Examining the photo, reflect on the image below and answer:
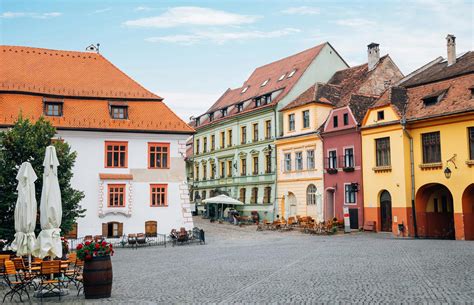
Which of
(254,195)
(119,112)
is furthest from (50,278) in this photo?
(254,195)

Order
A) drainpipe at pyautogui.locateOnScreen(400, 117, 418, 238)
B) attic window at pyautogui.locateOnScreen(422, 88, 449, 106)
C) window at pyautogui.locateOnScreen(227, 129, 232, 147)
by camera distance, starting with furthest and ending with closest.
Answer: window at pyautogui.locateOnScreen(227, 129, 232, 147) → drainpipe at pyautogui.locateOnScreen(400, 117, 418, 238) → attic window at pyautogui.locateOnScreen(422, 88, 449, 106)

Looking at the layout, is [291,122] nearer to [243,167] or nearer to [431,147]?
[243,167]

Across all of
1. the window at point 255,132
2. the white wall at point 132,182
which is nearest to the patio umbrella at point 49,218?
the white wall at point 132,182

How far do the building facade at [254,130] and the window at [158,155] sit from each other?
1521cm

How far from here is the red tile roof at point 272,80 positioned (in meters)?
49.2

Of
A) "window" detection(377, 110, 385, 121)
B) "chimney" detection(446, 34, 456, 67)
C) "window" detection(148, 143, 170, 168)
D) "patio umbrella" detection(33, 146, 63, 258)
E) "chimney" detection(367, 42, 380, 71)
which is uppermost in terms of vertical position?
"chimney" detection(367, 42, 380, 71)

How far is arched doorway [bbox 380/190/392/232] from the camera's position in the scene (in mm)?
36250

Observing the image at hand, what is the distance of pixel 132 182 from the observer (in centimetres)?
3331

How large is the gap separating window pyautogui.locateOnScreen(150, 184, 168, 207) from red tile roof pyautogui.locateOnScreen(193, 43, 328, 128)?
17.3 metres

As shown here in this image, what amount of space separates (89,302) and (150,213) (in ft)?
68.3

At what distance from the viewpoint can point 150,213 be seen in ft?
110

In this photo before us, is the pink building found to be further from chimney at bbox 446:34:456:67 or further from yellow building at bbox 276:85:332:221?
chimney at bbox 446:34:456:67

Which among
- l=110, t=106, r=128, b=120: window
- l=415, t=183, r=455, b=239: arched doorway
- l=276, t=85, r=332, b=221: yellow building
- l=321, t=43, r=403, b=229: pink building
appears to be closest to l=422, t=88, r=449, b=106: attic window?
l=415, t=183, r=455, b=239: arched doorway

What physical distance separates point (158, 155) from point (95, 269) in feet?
70.2
